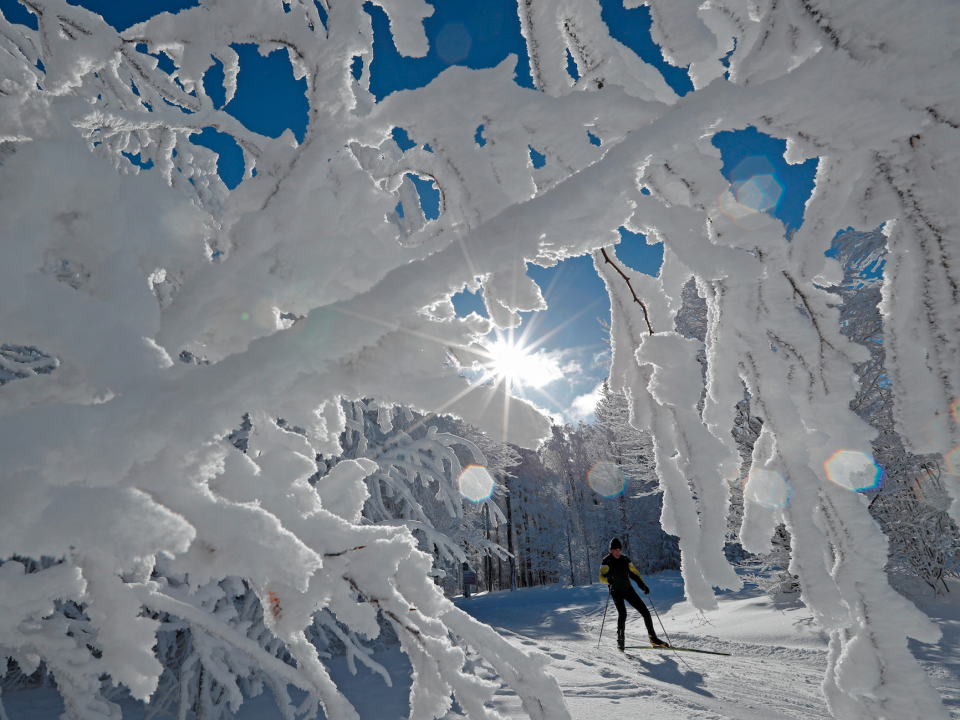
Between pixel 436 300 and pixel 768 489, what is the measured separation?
80 cm

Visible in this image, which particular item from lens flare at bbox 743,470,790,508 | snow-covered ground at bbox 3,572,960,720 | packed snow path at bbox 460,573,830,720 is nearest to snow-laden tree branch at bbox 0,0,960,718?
lens flare at bbox 743,470,790,508

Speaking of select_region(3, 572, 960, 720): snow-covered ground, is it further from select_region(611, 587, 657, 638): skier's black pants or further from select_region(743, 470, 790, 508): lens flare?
select_region(743, 470, 790, 508): lens flare

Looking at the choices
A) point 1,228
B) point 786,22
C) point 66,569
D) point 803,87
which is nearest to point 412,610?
point 66,569

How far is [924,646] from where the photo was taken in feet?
20.3

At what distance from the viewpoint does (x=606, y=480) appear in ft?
99.2

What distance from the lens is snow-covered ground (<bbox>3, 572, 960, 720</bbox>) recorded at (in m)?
4.09

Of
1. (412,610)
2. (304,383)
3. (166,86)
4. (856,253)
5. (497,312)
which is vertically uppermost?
(856,253)

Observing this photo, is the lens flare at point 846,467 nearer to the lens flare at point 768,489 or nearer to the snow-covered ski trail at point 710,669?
the lens flare at point 768,489

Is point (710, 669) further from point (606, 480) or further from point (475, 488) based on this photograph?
point (606, 480)

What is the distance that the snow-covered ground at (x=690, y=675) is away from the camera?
409 centimetres

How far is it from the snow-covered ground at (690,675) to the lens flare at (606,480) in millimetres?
18861

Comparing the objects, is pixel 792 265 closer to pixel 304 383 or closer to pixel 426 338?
pixel 426 338

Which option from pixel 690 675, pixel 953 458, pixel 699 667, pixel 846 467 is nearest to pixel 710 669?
pixel 699 667

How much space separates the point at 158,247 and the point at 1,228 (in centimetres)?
18
